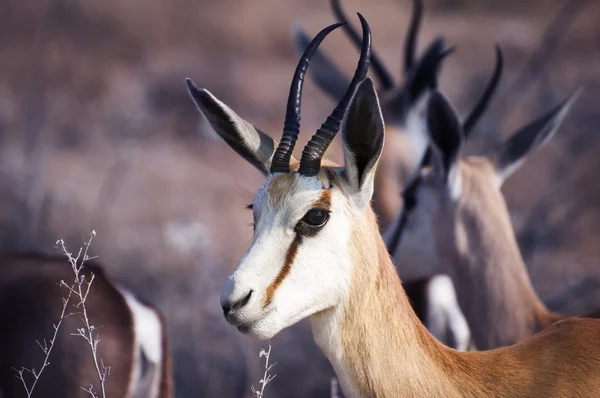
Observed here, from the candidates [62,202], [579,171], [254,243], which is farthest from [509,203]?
[254,243]

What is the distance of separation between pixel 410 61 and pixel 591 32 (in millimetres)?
11592

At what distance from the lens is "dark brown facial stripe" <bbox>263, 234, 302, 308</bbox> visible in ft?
9.25

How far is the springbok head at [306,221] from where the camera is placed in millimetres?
2816

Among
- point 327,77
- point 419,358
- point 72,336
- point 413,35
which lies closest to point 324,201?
point 419,358

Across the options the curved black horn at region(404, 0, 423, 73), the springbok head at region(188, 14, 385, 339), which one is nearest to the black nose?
the springbok head at region(188, 14, 385, 339)

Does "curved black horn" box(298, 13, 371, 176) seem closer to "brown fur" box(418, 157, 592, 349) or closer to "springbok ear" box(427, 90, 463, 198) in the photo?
"springbok ear" box(427, 90, 463, 198)

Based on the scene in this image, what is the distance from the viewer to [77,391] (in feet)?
14.2

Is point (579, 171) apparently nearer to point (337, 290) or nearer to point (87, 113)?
point (87, 113)

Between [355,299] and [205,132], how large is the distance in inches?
446

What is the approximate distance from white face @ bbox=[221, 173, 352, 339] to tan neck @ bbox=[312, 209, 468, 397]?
54mm

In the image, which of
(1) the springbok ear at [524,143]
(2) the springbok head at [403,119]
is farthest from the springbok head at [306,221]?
(2) the springbok head at [403,119]

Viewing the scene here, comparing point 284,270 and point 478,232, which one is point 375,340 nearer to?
point 284,270

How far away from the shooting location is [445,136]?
4.70 metres

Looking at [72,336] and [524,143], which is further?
[524,143]
